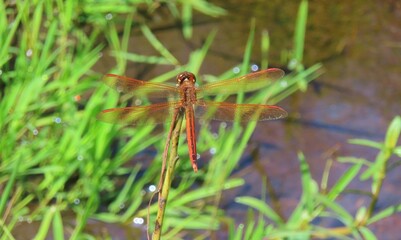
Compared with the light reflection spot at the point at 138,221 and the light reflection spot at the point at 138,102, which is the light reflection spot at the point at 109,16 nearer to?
the light reflection spot at the point at 138,102

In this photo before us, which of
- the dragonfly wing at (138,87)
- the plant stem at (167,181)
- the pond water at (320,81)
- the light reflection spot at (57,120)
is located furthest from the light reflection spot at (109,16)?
the plant stem at (167,181)

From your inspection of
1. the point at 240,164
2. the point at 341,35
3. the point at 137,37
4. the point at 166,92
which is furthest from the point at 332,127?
the point at 166,92

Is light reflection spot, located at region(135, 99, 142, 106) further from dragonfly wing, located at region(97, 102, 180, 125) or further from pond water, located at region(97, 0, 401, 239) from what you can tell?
dragonfly wing, located at region(97, 102, 180, 125)

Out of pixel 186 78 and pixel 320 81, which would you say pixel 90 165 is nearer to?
pixel 186 78

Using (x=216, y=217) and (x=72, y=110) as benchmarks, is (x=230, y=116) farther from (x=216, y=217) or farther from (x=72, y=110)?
(x=72, y=110)

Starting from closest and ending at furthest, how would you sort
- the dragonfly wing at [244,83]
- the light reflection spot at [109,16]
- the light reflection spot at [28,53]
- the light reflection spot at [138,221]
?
the dragonfly wing at [244,83]
the light reflection spot at [138,221]
the light reflection spot at [28,53]
the light reflection spot at [109,16]

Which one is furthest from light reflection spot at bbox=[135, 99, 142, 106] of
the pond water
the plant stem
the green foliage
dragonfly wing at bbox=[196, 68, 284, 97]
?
the plant stem

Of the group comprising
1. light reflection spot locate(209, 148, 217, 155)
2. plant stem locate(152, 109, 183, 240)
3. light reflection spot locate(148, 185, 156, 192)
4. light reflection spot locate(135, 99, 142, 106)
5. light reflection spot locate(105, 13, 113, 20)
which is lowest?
plant stem locate(152, 109, 183, 240)
